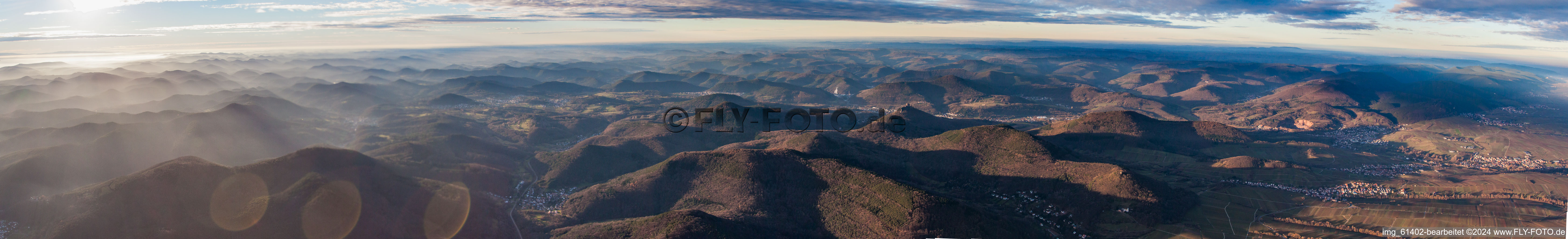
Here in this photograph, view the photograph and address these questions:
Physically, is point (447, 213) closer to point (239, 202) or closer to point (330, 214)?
point (330, 214)

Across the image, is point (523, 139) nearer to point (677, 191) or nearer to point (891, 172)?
point (677, 191)

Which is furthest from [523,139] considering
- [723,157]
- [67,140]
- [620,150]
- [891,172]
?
[891,172]

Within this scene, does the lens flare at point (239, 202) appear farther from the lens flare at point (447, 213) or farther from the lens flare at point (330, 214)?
the lens flare at point (447, 213)

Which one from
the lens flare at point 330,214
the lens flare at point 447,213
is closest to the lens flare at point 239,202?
the lens flare at point 330,214

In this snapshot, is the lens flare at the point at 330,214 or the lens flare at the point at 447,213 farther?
the lens flare at the point at 447,213

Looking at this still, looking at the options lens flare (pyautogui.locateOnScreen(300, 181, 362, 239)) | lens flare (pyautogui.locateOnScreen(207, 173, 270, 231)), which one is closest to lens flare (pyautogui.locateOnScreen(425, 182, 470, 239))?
lens flare (pyautogui.locateOnScreen(300, 181, 362, 239))

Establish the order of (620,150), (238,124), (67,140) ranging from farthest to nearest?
1. (238,124)
2. (620,150)
3. (67,140)
